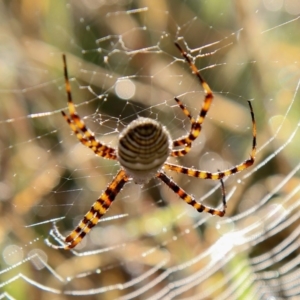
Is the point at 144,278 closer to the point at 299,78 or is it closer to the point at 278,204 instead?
the point at 278,204

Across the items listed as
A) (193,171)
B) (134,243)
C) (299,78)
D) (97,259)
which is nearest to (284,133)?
(299,78)

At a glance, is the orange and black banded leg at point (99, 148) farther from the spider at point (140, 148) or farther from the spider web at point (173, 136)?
the spider web at point (173, 136)

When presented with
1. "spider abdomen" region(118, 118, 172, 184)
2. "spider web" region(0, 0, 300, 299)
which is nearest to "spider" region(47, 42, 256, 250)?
"spider abdomen" region(118, 118, 172, 184)

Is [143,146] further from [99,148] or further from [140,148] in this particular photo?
Result: [99,148]

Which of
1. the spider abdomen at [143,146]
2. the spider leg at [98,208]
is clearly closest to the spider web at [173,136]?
the spider leg at [98,208]

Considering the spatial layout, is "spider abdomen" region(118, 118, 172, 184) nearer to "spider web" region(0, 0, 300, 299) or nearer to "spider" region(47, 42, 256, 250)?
"spider" region(47, 42, 256, 250)

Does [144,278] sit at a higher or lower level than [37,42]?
lower
